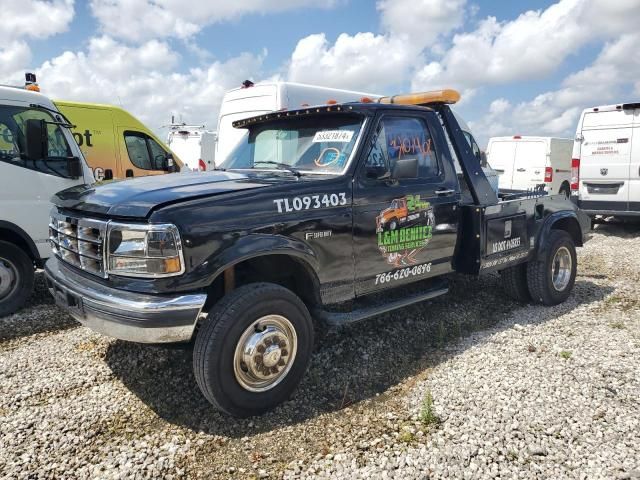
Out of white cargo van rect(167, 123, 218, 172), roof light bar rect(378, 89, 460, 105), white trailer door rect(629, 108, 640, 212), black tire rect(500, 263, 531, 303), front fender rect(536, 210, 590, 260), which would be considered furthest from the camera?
white cargo van rect(167, 123, 218, 172)

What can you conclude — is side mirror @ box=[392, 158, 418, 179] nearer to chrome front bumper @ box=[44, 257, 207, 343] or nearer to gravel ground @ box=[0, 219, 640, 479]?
gravel ground @ box=[0, 219, 640, 479]

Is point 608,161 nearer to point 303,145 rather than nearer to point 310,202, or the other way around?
point 303,145

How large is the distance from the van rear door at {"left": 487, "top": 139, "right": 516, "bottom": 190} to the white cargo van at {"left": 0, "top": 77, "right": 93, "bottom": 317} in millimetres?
12461

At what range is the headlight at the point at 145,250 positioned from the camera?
297cm

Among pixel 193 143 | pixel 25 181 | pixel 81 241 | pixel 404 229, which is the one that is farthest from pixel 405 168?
pixel 193 143

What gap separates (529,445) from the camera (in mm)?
3027

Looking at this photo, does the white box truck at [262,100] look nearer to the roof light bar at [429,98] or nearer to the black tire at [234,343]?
the roof light bar at [429,98]

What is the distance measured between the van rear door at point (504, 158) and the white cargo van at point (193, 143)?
8.77m

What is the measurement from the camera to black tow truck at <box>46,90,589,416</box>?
3047 mm

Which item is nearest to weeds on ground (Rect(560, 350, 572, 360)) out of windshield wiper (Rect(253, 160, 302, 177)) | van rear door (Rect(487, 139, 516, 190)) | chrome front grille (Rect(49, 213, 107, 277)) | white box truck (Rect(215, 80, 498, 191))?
windshield wiper (Rect(253, 160, 302, 177))

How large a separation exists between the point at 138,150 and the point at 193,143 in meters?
8.13

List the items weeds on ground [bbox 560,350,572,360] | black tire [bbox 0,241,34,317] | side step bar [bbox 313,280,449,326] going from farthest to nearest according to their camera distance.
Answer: black tire [bbox 0,241,34,317] → weeds on ground [bbox 560,350,572,360] → side step bar [bbox 313,280,449,326]

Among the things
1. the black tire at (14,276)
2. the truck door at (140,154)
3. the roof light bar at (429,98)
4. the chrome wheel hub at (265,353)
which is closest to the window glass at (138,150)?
the truck door at (140,154)

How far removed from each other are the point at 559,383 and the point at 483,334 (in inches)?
43.3
